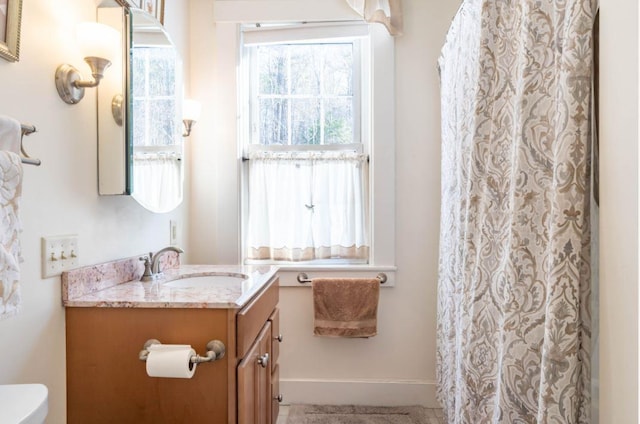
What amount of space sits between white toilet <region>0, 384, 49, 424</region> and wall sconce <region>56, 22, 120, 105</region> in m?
0.82

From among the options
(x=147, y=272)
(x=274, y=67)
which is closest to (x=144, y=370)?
(x=147, y=272)

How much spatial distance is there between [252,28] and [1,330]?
1.93m

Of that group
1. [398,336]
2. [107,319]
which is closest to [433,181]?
[398,336]

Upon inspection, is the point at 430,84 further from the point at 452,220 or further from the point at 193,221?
the point at 193,221

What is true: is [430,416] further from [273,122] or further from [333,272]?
[273,122]

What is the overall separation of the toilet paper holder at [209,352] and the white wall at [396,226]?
1.11m

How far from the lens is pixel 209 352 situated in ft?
3.34

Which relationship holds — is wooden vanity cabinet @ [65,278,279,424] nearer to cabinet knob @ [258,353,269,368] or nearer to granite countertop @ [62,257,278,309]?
granite countertop @ [62,257,278,309]

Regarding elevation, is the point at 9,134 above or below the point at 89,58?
below

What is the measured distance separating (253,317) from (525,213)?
844mm

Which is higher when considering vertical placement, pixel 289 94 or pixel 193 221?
pixel 289 94

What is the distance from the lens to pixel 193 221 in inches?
86.0

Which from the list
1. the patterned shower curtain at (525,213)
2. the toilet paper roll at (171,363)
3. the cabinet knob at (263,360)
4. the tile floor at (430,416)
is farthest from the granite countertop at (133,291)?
the tile floor at (430,416)

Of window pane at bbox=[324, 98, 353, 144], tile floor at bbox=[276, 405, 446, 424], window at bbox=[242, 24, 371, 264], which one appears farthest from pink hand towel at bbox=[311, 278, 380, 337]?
window pane at bbox=[324, 98, 353, 144]
